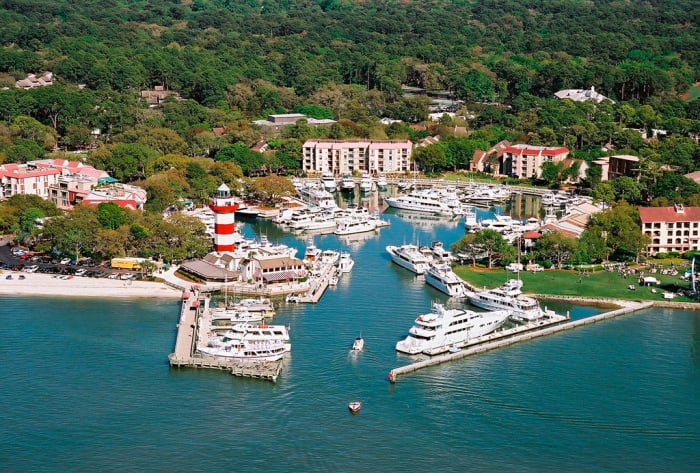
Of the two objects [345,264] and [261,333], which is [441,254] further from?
[261,333]

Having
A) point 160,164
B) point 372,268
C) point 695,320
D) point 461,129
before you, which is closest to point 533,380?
point 695,320

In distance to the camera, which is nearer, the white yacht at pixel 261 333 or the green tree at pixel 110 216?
the white yacht at pixel 261 333

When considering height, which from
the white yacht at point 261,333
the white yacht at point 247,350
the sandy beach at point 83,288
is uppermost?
the sandy beach at point 83,288

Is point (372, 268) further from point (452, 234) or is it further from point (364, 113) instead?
point (364, 113)

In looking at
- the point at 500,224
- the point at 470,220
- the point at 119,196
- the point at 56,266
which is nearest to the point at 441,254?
the point at 500,224

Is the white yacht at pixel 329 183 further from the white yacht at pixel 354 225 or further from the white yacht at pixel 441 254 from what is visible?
the white yacht at pixel 441 254

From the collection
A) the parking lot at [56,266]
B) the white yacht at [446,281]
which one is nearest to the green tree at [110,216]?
the parking lot at [56,266]
